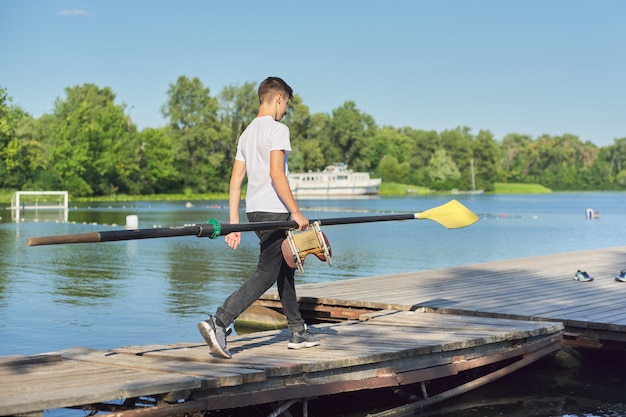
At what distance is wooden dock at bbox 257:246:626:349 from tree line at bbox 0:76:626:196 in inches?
2393

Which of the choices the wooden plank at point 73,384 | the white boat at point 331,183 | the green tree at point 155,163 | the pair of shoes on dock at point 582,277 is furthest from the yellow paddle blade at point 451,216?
the white boat at point 331,183

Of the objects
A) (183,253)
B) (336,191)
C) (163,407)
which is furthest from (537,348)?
(336,191)

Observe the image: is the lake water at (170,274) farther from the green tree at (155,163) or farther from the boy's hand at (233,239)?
the green tree at (155,163)

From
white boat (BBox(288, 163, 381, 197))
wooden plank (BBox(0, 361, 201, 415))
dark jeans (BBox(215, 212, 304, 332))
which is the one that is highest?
white boat (BBox(288, 163, 381, 197))

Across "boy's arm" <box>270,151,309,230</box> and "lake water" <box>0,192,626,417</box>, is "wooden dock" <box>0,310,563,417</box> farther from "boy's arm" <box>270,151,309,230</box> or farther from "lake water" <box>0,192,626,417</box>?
"boy's arm" <box>270,151,309,230</box>

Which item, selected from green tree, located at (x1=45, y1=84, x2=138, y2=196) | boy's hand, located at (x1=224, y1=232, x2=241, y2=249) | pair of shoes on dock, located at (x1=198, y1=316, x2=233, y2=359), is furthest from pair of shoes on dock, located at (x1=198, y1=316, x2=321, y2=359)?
green tree, located at (x1=45, y1=84, x2=138, y2=196)

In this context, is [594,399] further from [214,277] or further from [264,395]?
[214,277]

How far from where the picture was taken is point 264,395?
20.7ft

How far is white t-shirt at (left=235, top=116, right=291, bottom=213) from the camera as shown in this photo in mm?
6641

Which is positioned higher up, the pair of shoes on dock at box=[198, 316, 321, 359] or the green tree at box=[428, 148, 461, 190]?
the green tree at box=[428, 148, 461, 190]

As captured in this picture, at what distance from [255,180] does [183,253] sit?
21.0 metres

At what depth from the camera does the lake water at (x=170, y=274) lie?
11586mm

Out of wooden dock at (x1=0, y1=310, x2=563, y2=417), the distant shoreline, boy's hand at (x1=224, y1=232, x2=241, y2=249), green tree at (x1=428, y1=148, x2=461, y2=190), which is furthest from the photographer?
green tree at (x1=428, y1=148, x2=461, y2=190)

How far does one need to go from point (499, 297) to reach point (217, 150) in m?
97.8
